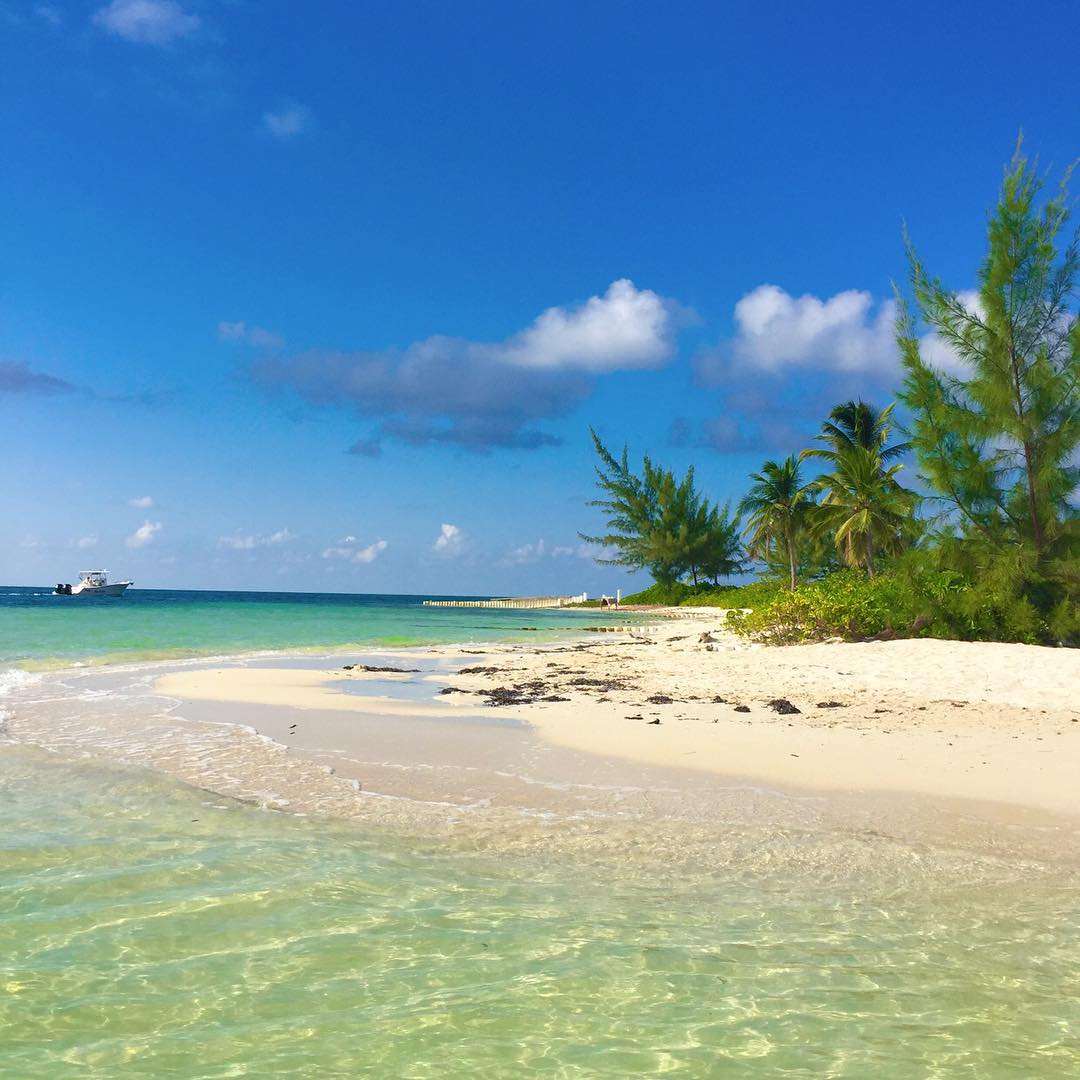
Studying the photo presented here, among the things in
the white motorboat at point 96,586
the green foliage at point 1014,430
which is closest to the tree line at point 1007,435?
the green foliage at point 1014,430

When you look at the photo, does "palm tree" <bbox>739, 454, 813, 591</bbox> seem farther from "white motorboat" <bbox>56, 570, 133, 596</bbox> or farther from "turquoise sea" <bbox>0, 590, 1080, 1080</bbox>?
"white motorboat" <bbox>56, 570, 133, 596</bbox>

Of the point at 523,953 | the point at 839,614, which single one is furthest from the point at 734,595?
the point at 523,953

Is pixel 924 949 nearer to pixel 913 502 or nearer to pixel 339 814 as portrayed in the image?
pixel 339 814

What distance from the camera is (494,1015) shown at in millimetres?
3434

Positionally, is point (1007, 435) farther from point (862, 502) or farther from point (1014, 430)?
point (862, 502)

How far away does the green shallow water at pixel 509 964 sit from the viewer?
3.14 meters

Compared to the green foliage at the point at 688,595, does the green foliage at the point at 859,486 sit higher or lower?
higher

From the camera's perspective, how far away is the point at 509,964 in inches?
153

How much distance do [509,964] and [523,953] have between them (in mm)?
134

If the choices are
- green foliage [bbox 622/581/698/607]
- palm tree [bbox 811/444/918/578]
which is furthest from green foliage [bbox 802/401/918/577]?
green foliage [bbox 622/581/698/607]

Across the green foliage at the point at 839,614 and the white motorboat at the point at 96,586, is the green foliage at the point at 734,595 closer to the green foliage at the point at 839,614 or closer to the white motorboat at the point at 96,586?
the green foliage at the point at 839,614

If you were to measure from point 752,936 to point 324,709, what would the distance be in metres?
9.06

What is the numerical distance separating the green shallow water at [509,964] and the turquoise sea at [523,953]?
0.05ft

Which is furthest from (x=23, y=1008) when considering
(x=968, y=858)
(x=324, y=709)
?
(x=324, y=709)
